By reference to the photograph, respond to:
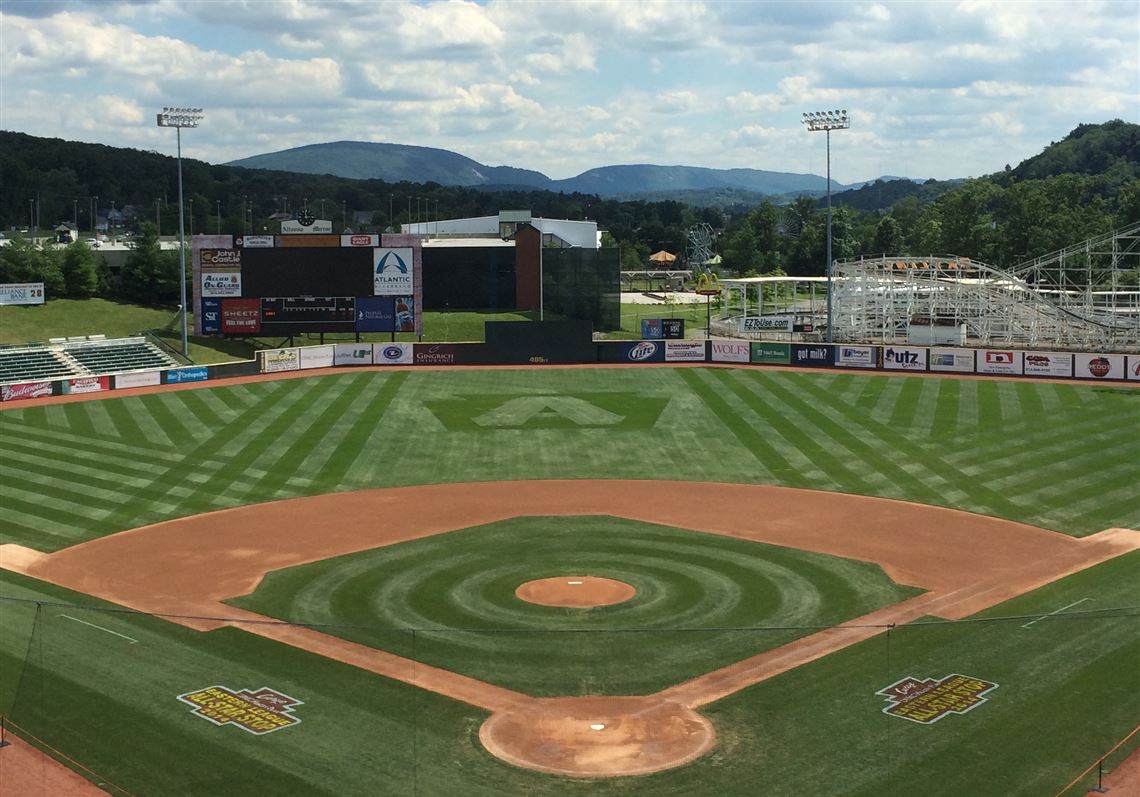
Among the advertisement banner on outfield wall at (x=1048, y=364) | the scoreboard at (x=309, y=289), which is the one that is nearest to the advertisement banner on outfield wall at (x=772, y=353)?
the advertisement banner on outfield wall at (x=1048, y=364)

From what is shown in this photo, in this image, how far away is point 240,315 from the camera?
2840 inches

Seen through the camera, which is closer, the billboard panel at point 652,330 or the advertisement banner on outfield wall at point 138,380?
the advertisement banner on outfield wall at point 138,380

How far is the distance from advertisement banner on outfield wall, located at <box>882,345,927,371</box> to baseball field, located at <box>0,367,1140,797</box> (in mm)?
7410

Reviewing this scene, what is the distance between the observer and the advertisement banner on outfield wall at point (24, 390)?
58.4 m

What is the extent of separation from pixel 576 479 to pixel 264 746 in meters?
26.6

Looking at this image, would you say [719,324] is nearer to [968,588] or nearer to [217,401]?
[217,401]

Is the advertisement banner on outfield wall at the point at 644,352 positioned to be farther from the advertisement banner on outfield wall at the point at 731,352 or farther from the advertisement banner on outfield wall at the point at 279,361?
the advertisement banner on outfield wall at the point at 279,361

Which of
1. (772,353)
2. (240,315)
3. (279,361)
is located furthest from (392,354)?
(772,353)

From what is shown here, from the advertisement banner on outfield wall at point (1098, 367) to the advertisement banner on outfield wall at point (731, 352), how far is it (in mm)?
19220

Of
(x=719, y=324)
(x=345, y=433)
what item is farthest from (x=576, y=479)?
(x=719, y=324)

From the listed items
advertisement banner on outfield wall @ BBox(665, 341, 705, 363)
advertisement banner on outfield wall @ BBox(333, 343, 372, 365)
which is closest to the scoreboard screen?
advertisement banner on outfield wall @ BBox(333, 343, 372, 365)

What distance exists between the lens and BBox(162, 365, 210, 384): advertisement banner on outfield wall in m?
64.5

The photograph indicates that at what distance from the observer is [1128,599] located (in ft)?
94.5

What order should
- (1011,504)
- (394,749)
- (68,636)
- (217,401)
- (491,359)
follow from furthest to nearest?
(491,359), (217,401), (1011,504), (68,636), (394,749)
